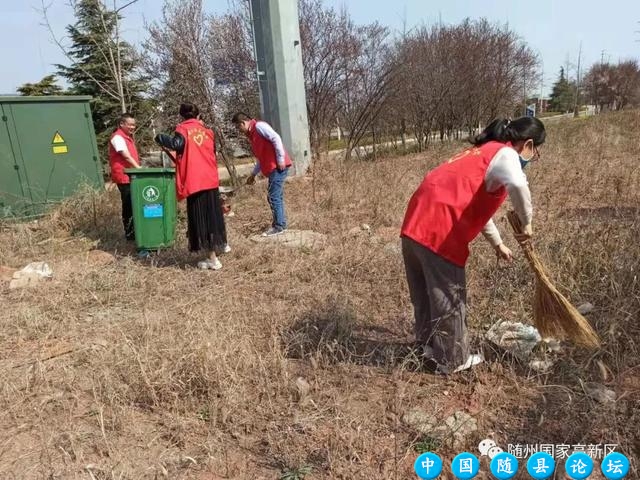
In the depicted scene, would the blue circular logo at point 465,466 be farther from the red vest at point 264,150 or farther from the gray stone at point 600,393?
the red vest at point 264,150

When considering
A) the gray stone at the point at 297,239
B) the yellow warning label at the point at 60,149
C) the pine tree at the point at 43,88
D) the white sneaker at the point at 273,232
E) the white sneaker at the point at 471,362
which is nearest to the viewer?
the white sneaker at the point at 471,362

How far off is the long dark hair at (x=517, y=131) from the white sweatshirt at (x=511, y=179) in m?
0.10

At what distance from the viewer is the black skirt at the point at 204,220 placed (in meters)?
5.05

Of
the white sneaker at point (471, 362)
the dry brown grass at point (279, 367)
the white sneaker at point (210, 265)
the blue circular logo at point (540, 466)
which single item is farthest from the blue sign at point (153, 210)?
the blue circular logo at point (540, 466)

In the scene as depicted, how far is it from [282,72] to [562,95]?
4135 cm

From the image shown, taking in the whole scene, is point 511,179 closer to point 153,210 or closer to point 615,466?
point 615,466

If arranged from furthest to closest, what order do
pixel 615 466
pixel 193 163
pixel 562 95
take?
pixel 562 95, pixel 193 163, pixel 615 466

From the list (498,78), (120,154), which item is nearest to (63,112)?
(120,154)

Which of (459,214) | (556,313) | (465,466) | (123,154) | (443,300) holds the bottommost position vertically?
(465,466)

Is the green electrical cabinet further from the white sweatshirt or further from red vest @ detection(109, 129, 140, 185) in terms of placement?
the white sweatshirt

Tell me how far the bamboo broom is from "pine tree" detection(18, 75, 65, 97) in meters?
24.6

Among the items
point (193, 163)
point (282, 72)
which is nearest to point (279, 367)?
point (193, 163)

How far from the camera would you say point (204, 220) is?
509cm

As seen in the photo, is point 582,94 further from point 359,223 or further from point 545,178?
point 359,223
